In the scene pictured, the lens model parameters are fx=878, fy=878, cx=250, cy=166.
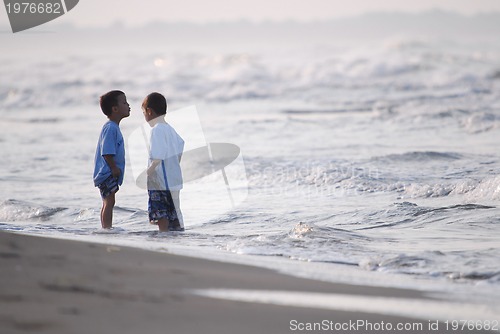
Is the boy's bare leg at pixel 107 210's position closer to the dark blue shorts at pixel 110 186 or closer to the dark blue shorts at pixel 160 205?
the dark blue shorts at pixel 110 186

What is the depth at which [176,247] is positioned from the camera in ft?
20.0

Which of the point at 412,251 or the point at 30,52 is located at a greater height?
the point at 30,52

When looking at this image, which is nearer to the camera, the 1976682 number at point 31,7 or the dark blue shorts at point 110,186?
the dark blue shorts at point 110,186

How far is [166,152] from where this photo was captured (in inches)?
274

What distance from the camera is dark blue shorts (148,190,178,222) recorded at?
710cm

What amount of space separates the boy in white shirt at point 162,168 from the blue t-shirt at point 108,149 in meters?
0.30

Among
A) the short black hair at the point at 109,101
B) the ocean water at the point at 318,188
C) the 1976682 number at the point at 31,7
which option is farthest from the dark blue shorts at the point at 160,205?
the 1976682 number at the point at 31,7

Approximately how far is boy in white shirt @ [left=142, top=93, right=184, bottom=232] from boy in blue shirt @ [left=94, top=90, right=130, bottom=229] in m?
0.27

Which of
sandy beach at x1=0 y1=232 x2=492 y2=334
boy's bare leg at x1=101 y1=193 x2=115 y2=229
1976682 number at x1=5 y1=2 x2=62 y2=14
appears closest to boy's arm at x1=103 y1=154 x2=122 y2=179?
boy's bare leg at x1=101 y1=193 x2=115 y2=229

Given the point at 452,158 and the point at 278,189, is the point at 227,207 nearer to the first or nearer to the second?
the point at 278,189

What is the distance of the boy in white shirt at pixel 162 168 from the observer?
6953mm

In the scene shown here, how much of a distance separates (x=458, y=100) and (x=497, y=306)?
19.7 m

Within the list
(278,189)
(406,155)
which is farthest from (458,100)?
(278,189)

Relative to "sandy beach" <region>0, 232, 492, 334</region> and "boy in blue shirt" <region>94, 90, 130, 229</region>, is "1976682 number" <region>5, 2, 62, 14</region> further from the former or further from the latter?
"sandy beach" <region>0, 232, 492, 334</region>
